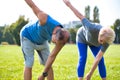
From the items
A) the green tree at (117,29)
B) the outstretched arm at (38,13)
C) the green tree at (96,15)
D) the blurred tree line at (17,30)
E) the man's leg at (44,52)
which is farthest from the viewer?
the green tree at (96,15)

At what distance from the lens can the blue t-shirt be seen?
412 cm

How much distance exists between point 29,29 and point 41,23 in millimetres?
674

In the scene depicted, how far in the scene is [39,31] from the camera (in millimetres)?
4441

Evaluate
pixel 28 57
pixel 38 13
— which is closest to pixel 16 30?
pixel 28 57

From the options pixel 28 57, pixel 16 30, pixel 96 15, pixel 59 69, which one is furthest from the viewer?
pixel 96 15

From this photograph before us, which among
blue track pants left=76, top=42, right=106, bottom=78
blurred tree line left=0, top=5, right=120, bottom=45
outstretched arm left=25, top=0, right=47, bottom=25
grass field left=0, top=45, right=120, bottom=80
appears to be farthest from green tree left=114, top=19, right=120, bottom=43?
outstretched arm left=25, top=0, right=47, bottom=25

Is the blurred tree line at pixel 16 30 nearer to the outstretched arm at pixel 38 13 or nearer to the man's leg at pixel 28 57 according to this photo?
the man's leg at pixel 28 57

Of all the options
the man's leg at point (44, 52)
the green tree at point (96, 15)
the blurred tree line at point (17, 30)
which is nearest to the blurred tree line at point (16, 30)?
the blurred tree line at point (17, 30)

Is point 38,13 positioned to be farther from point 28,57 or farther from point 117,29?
point 117,29

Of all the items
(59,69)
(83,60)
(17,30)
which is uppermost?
(83,60)

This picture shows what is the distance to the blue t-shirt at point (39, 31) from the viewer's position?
4.12m

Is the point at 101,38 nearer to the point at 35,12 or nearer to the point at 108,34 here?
→ the point at 108,34

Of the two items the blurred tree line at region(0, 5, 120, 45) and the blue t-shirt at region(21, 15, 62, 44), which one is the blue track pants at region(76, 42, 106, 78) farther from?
the blurred tree line at region(0, 5, 120, 45)

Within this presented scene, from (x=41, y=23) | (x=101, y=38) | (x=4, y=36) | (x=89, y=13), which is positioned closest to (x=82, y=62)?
(x=101, y=38)
